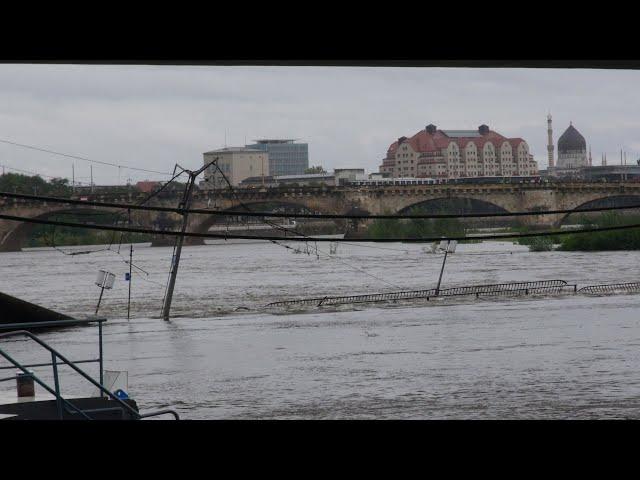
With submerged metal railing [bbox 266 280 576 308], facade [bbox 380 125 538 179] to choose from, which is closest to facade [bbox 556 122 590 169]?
facade [bbox 380 125 538 179]

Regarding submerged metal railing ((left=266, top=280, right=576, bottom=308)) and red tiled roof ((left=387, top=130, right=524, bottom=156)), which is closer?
submerged metal railing ((left=266, top=280, right=576, bottom=308))

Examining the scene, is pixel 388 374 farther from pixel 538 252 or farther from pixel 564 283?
pixel 538 252

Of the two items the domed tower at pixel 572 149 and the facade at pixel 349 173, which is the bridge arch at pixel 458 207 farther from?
the domed tower at pixel 572 149

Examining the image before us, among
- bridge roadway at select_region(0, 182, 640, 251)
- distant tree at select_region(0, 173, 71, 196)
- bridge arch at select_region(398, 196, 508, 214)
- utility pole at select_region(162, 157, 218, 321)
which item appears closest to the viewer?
utility pole at select_region(162, 157, 218, 321)

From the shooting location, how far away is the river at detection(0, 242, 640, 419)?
37.1ft

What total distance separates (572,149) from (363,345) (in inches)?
4017

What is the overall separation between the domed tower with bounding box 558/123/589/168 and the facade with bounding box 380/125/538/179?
1142cm

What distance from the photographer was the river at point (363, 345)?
1130cm

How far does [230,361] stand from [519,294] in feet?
42.7

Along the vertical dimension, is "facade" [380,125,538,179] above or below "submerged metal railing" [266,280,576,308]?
above

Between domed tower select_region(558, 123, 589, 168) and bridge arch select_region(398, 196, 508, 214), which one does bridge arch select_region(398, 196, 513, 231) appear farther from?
domed tower select_region(558, 123, 589, 168)

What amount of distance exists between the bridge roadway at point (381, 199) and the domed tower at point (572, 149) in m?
61.6

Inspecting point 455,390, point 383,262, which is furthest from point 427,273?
point 455,390

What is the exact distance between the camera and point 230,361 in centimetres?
1619
